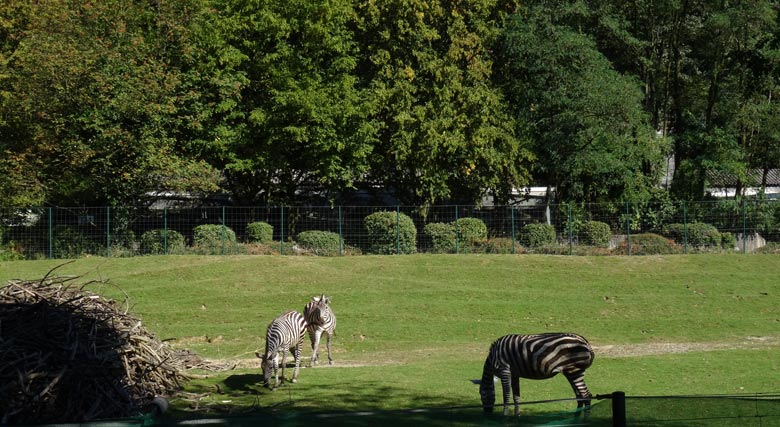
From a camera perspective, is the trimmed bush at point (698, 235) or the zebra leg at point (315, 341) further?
the trimmed bush at point (698, 235)

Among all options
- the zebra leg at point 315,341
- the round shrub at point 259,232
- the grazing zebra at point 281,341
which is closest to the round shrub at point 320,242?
the round shrub at point 259,232

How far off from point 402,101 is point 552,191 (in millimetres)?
10556

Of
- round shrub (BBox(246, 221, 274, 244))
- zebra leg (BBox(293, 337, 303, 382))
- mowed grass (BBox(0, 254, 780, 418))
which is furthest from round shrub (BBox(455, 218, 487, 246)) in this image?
zebra leg (BBox(293, 337, 303, 382))

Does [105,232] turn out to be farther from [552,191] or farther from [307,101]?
[552,191]

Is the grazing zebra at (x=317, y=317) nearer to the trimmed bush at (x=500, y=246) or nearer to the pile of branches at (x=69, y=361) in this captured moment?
the pile of branches at (x=69, y=361)

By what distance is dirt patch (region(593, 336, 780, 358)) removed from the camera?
19375 mm

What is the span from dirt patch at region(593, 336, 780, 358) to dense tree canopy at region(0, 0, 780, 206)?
51.9ft

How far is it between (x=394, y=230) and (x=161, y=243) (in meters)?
8.50

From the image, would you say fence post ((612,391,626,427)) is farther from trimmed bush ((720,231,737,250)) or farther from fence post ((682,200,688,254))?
trimmed bush ((720,231,737,250))

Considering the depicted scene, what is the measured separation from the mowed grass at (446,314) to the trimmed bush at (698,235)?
2.33 metres

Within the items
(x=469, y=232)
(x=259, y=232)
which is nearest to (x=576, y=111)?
(x=469, y=232)

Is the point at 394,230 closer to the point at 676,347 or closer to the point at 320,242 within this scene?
the point at 320,242

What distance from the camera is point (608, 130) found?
36.3 metres

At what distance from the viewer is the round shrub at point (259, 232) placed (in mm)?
32594
